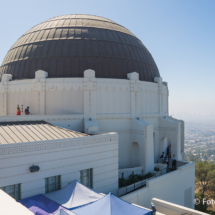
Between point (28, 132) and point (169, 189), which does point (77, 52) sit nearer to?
point (28, 132)

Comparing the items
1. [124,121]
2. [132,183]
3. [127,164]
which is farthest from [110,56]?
[132,183]

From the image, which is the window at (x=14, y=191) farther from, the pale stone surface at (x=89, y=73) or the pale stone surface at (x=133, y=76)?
the pale stone surface at (x=133, y=76)

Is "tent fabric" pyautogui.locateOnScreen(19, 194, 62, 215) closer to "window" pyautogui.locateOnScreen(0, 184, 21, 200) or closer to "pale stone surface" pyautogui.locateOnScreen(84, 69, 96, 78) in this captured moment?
"window" pyautogui.locateOnScreen(0, 184, 21, 200)

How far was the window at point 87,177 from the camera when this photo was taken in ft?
44.1

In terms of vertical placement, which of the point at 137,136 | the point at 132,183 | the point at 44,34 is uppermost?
the point at 44,34

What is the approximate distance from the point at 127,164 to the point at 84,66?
10243mm

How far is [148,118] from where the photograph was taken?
2292cm

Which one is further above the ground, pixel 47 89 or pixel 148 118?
pixel 47 89

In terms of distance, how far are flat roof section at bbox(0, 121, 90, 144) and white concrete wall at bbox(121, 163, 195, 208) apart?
5.65 meters

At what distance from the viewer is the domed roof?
2081cm

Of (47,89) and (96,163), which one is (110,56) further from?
(96,163)

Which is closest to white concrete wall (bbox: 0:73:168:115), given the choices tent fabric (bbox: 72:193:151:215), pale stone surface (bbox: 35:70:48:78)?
pale stone surface (bbox: 35:70:48:78)

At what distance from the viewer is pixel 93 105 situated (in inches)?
773

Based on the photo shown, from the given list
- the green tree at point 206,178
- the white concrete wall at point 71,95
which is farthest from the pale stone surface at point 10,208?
the green tree at point 206,178
